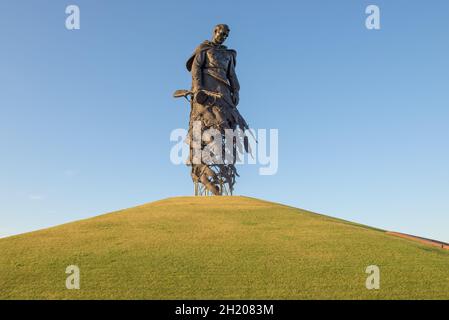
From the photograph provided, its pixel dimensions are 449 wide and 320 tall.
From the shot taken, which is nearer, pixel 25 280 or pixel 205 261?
pixel 25 280

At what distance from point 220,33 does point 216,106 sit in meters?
5.58

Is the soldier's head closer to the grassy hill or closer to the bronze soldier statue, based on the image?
the bronze soldier statue

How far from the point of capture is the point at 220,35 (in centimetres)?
3531

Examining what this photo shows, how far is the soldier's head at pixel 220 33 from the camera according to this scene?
35188mm

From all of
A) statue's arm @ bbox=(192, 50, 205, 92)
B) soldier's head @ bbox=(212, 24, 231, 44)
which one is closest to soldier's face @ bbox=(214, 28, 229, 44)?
soldier's head @ bbox=(212, 24, 231, 44)

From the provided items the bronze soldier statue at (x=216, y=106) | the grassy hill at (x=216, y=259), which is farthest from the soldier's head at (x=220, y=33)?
the grassy hill at (x=216, y=259)

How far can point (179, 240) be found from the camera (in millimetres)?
20703

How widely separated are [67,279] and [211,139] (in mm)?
18817

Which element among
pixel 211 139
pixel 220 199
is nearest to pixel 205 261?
pixel 220 199

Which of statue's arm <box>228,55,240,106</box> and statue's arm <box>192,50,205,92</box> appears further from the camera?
statue's arm <box>228,55,240,106</box>

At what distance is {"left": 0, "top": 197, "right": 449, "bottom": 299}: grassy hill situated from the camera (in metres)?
15.6

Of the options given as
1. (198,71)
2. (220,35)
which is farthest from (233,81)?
(220,35)
